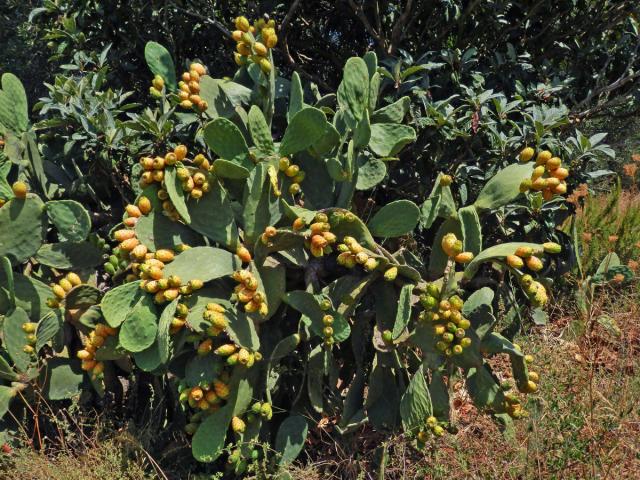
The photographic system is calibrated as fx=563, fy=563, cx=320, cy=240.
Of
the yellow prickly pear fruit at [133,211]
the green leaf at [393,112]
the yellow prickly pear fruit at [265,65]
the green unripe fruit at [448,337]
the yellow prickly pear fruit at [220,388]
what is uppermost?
the yellow prickly pear fruit at [265,65]

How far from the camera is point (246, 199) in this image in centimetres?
206

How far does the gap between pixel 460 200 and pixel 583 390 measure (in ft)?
3.21

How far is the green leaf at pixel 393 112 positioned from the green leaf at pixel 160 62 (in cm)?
90

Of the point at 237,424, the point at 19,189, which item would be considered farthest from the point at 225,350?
the point at 19,189

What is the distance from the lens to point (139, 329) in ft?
6.28

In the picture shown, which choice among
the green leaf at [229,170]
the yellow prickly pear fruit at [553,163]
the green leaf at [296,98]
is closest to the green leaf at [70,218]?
the green leaf at [229,170]

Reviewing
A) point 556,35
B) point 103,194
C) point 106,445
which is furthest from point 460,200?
point 106,445

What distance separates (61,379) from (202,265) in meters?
0.87

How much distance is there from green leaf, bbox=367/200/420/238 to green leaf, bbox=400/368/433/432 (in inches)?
20.4

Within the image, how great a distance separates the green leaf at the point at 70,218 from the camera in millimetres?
2135

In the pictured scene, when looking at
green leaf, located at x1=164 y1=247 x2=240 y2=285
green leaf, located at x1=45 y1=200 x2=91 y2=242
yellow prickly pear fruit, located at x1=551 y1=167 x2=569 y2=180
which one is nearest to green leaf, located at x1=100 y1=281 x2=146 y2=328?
green leaf, located at x1=164 y1=247 x2=240 y2=285

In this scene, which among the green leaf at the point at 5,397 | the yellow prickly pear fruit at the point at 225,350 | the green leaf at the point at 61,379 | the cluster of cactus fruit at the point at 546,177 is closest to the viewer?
the yellow prickly pear fruit at the point at 225,350

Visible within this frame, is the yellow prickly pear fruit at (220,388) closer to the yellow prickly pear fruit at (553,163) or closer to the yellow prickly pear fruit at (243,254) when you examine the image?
the yellow prickly pear fruit at (243,254)

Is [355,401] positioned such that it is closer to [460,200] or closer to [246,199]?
[246,199]
